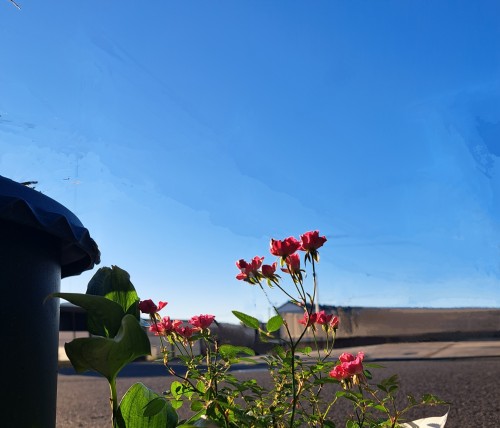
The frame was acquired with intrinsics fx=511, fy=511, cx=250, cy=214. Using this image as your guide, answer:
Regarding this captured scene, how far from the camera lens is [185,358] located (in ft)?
6.23

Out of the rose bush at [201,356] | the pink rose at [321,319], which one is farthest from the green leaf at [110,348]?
the pink rose at [321,319]

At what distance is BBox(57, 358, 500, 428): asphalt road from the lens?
3.69m

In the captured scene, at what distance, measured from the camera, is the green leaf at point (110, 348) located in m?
1.16

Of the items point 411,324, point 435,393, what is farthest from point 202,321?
point 411,324

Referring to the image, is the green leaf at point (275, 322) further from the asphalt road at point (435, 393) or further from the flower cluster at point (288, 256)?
the asphalt road at point (435, 393)

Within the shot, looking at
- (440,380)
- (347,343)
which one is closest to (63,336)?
(347,343)

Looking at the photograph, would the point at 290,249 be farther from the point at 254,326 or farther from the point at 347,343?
the point at 347,343

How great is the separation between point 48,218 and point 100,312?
0.89 feet

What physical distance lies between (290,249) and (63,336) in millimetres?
12690

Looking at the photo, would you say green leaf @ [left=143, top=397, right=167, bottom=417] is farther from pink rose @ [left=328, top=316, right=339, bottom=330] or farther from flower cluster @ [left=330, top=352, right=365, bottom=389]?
pink rose @ [left=328, top=316, right=339, bottom=330]

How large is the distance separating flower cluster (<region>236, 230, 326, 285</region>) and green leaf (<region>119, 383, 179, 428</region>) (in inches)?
20.1

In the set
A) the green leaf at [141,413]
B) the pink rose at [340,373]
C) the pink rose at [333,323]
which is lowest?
the green leaf at [141,413]

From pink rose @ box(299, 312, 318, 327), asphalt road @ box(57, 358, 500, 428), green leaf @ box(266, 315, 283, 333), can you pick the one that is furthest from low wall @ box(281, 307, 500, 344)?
green leaf @ box(266, 315, 283, 333)

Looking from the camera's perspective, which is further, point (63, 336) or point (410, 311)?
point (410, 311)
